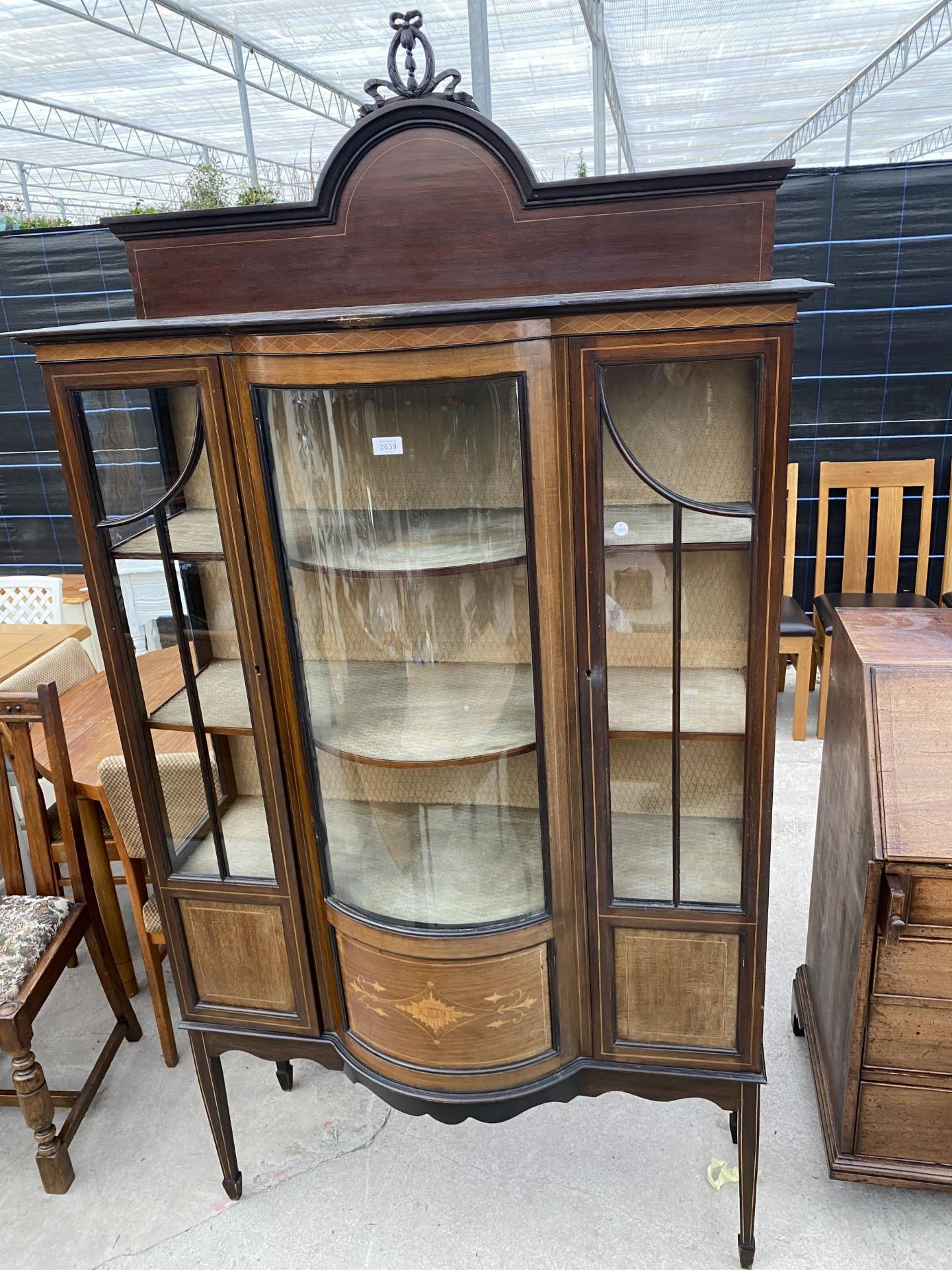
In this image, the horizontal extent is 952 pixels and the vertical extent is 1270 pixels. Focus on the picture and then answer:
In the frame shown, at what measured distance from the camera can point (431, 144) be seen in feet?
4.01

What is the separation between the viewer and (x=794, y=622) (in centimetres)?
338

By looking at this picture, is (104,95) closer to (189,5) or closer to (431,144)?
(189,5)

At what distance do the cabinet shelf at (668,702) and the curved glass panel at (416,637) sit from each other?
139 millimetres

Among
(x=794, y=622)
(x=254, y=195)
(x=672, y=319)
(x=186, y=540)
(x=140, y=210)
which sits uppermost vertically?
(x=140, y=210)

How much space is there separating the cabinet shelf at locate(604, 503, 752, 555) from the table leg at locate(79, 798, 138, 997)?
156 cm

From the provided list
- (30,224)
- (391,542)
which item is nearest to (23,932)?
(391,542)

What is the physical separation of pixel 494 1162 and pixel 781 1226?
1.88 ft

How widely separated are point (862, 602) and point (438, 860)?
2.47 meters

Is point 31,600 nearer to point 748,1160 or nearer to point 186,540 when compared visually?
point 186,540

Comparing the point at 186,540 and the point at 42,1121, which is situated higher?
the point at 186,540

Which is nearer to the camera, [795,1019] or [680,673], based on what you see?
[680,673]

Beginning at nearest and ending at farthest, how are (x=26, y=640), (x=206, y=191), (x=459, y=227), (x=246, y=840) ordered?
(x=459, y=227), (x=246, y=840), (x=206, y=191), (x=26, y=640)

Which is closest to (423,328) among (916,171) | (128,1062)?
(128,1062)

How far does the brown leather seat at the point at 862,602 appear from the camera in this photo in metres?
3.35
